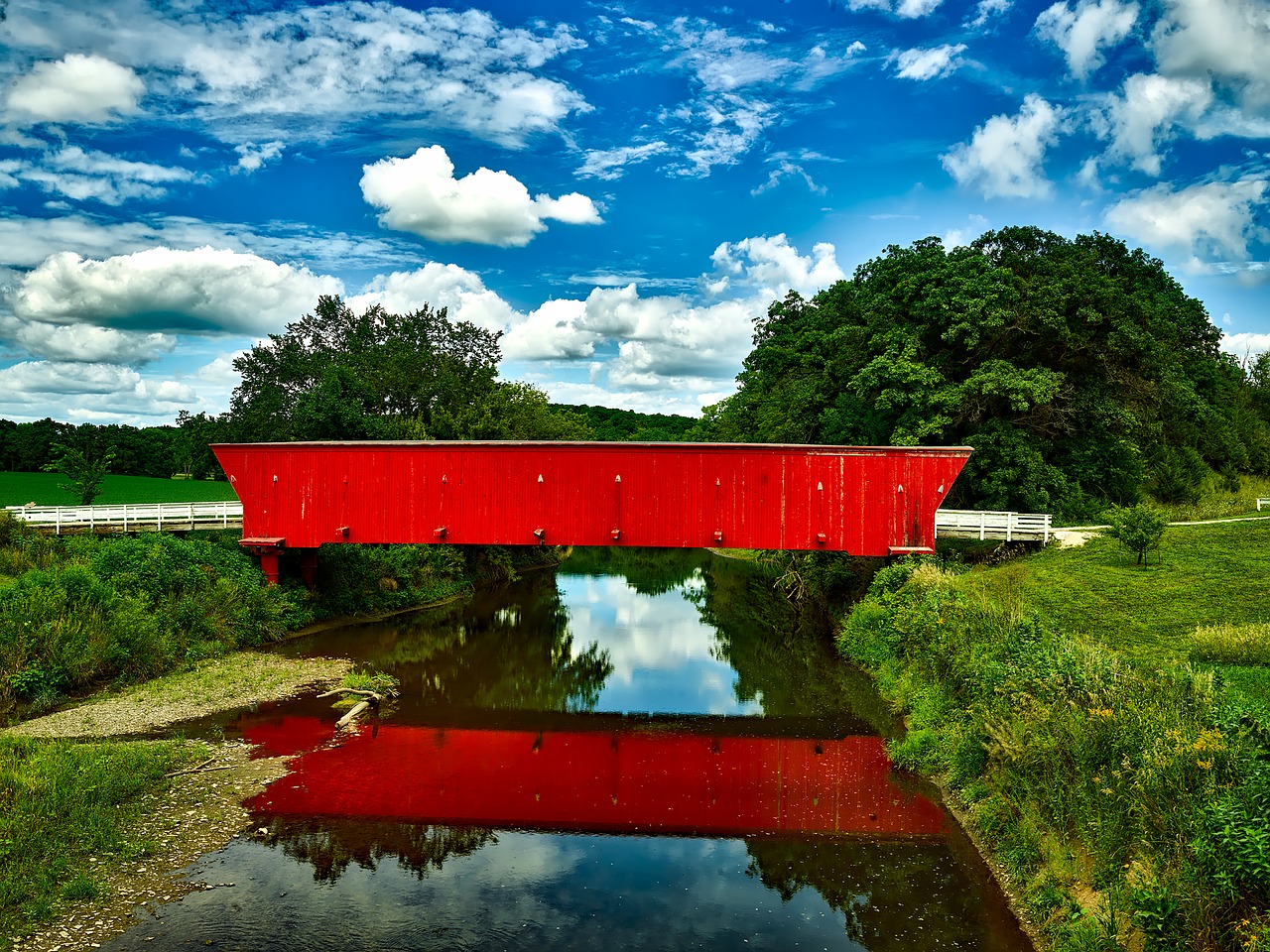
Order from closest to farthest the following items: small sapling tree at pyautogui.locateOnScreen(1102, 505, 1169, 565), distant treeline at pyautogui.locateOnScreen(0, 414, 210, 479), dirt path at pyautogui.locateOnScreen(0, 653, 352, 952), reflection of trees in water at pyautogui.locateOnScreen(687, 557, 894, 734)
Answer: dirt path at pyautogui.locateOnScreen(0, 653, 352, 952) < reflection of trees in water at pyautogui.locateOnScreen(687, 557, 894, 734) < small sapling tree at pyautogui.locateOnScreen(1102, 505, 1169, 565) < distant treeline at pyautogui.locateOnScreen(0, 414, 210, 479)

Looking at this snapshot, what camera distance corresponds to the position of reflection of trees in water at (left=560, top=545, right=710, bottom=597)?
3834 centimetres

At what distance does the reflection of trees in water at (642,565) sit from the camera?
38344 mm

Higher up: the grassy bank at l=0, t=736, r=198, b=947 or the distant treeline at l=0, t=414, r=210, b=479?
the distant treeline at l=0, t=414, r=210, b=479

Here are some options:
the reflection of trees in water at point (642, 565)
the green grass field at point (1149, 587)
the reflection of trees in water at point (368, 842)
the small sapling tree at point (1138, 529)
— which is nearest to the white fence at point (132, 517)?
the reflection of trees in water at point (642, 565)

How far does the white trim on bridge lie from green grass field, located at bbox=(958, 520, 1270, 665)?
1229 millimetres

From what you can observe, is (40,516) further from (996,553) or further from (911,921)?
(996,553)

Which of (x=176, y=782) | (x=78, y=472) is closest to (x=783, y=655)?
(x=176, y=782)

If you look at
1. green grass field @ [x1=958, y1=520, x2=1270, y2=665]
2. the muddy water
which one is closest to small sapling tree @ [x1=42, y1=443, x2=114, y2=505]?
the muddy water

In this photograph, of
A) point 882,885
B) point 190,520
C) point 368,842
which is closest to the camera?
point 882,885

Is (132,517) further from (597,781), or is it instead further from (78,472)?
(597,781)

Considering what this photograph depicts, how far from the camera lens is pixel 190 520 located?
87.7ft

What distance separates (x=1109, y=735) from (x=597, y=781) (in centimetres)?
790

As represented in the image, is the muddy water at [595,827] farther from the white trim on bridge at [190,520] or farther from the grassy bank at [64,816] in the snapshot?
the white trim on bridge at [190,520]

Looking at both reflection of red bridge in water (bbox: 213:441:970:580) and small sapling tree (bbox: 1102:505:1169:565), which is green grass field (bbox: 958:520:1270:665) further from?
reflection of red bridge in water (bbox: 213:441:970:580)
